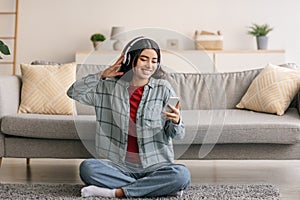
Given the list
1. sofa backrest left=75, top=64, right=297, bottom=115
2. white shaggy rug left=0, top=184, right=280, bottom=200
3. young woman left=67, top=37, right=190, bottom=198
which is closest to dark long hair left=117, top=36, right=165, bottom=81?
young woman left=67, top=37, right=190, bottom=198

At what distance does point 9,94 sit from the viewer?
3928 mm

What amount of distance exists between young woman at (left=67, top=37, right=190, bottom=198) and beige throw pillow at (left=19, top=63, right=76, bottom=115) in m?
0.98

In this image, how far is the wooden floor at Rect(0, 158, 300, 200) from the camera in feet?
12.4

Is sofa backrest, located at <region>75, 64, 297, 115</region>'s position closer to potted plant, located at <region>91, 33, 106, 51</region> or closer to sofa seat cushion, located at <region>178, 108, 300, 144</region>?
sofa seat cushion, located at <region>178, 108, 300, 144</region>

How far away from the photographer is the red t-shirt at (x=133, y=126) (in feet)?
8.63

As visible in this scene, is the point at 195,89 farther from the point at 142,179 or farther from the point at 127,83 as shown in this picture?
the point at 127,83

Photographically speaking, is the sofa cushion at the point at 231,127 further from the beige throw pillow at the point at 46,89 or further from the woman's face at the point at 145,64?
the woman's face at the point at 145,64

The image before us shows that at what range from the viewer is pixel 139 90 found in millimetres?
2838

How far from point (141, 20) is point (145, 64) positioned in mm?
3497

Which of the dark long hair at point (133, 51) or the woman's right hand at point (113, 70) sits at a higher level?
the dark long hair at point (133, 51)

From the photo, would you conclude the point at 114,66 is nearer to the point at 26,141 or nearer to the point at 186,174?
the point at 186,174

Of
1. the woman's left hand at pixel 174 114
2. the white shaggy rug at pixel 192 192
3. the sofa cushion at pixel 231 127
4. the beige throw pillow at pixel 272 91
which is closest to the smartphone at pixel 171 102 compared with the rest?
the woman's left hand at pixel 174 114

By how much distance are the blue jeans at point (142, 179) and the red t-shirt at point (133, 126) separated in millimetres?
407

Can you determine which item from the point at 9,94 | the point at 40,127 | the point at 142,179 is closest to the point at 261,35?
the point at 9,94
